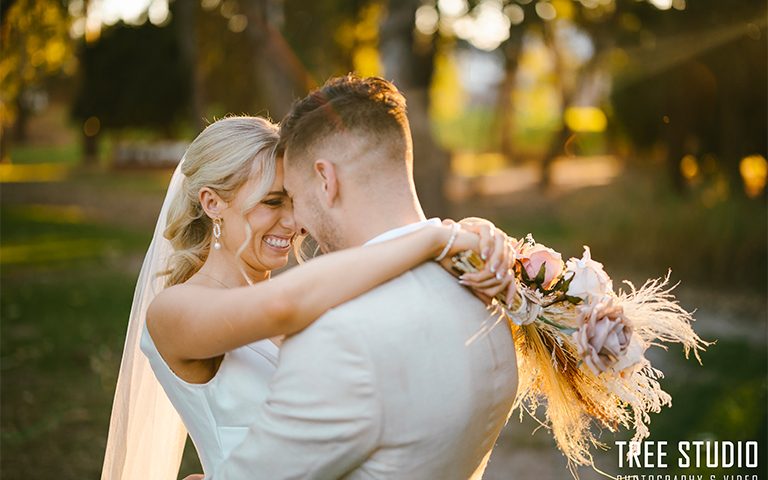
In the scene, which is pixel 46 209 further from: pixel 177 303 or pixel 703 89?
pixel 177 303

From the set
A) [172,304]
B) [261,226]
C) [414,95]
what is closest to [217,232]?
Result: [261,226]

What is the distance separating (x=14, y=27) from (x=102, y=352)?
3992mm

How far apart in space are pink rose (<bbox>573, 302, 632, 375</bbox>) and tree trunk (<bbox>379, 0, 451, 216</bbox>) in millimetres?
9417

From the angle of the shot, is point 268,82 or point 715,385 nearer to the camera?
point 715,385

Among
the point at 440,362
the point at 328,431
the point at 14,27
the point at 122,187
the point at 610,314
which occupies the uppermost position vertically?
the point at 122,187

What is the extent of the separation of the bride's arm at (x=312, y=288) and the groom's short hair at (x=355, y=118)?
251mm

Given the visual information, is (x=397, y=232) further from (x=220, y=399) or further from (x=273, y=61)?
(x=273, y=61)

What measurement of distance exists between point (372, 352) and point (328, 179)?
482mm

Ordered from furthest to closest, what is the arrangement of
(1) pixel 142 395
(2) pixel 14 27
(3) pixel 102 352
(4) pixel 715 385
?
(3) pixel 102 352 → (4) pixel 715 385 → (2) pixel 14 27 → (1) pixel 142 395

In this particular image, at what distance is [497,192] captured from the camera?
2500 cm

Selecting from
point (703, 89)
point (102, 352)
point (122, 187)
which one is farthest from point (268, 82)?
point (122, 187)

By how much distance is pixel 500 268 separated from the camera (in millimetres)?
2264

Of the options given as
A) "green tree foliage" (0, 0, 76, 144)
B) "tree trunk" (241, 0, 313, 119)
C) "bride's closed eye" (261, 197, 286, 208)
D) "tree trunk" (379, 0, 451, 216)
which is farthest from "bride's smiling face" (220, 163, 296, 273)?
"tree trunk" (241, 0, 313, 119)

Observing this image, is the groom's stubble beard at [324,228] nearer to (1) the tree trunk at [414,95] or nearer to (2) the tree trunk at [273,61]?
(1) the tree trunk at [414,95]
